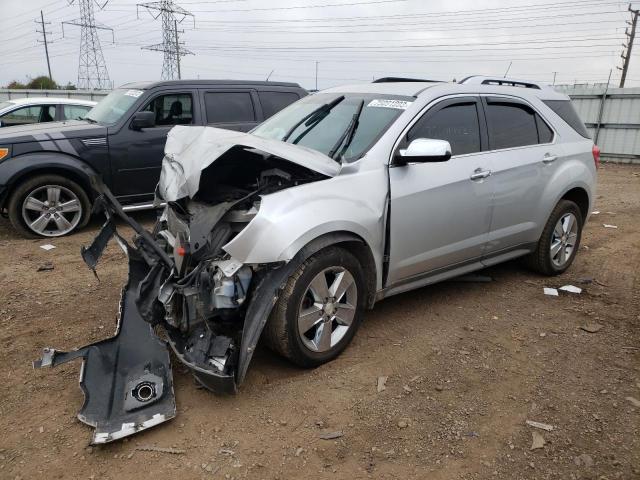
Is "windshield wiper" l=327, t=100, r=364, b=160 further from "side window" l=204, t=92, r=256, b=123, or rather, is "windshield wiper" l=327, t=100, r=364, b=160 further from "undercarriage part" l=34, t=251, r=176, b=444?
"side window" l=204, t=92, r=256, b=123

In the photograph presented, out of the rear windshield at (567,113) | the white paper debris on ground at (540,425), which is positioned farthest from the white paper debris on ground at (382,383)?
the rear windshield at (567,113)

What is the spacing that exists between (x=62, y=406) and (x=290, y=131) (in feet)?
8.19

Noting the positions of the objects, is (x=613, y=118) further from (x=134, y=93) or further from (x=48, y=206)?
(x=48, y=206)

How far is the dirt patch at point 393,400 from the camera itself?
2.50 m

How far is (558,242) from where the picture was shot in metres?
4.91

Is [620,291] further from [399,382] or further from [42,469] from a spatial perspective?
[42,469]

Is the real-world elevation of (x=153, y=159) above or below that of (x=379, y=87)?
below

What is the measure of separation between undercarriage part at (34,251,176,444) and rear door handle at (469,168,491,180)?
2554mm

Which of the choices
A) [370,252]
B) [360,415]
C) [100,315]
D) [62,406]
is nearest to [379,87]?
[370,252]

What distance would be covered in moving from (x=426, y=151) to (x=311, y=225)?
38.3 inches

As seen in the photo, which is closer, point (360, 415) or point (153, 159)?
point (360, 415)

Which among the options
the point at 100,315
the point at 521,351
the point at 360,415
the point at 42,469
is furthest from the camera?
the point at 100,315

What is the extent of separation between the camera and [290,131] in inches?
159

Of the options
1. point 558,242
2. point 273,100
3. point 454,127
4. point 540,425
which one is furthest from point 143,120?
point 540,425
